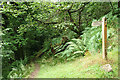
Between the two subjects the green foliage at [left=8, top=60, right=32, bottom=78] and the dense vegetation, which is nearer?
the dense vegetation

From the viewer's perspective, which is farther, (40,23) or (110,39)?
(40,23)

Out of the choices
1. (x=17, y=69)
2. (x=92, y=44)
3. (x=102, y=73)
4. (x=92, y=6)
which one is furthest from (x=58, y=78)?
(x=92, y=6)

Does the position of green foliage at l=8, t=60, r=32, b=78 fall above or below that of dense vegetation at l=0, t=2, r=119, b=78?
below

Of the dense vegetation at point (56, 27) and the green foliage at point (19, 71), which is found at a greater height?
the dense vegetation at point (56, 27)

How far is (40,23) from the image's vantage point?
6.93 m

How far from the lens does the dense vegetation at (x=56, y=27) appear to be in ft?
17.0

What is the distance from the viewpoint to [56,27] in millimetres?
6988

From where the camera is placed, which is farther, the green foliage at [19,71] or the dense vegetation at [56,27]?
the green foliage at [19,71]

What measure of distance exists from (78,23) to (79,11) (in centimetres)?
100

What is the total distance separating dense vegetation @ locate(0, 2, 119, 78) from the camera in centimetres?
520

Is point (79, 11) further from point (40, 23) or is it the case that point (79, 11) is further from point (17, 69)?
point (17, 69)

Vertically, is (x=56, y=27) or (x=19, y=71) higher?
(x=56, y=27)

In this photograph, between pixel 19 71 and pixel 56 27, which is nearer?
pixel 19 71

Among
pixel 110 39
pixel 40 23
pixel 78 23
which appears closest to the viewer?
pixel 110 39
